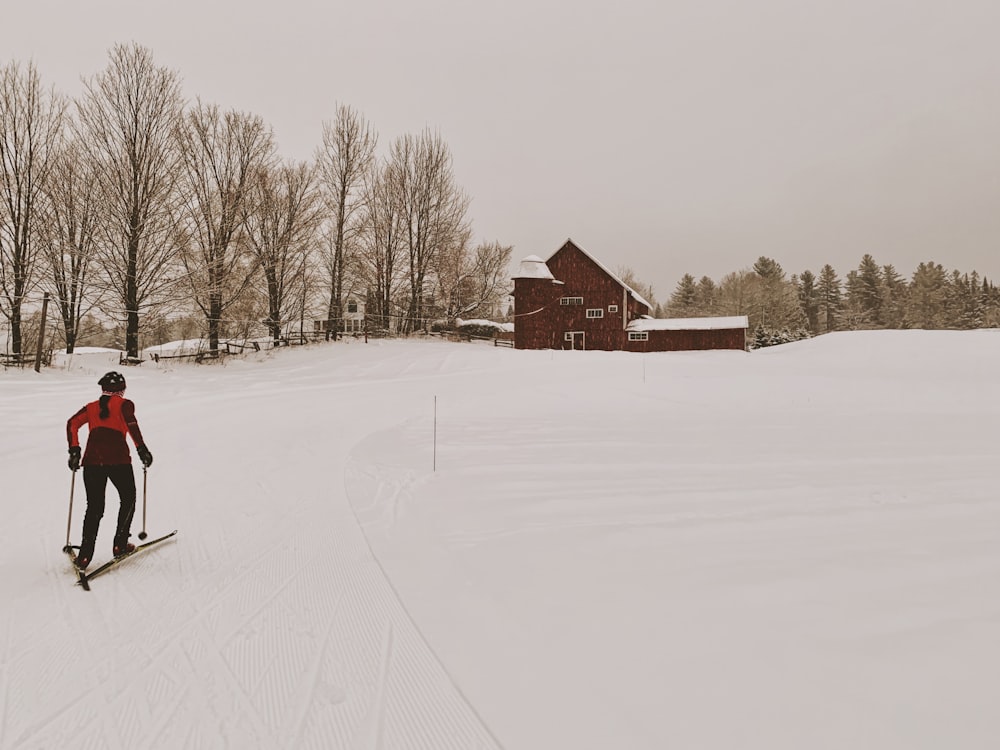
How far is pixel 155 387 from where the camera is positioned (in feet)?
56.7

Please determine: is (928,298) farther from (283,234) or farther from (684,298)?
(283,234)

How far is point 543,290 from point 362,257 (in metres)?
14.2

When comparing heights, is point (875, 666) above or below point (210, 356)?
below

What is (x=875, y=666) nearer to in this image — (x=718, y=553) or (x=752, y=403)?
(x=718, y=553)

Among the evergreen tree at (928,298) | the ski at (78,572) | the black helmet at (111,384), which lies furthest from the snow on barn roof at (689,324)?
the evergreen tree at (928,298)

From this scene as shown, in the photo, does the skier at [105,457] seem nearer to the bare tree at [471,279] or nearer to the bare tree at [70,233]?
the bare tree at [70,233]

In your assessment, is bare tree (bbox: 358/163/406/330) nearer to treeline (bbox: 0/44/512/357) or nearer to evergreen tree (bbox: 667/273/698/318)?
treeline (bbox: 0/44/512/357)

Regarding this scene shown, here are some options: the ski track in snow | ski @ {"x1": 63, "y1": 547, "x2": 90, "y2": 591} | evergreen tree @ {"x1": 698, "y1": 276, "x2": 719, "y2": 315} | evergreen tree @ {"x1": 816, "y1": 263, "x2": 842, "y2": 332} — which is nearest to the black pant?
ski @ {"x1": 63, "y1": 547, "x2": 90, "y2": 591}

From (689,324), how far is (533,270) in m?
12.3

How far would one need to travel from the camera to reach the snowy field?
8.75 feet

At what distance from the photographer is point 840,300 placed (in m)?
76.2

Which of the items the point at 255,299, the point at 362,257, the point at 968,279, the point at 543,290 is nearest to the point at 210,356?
the point at 255,299

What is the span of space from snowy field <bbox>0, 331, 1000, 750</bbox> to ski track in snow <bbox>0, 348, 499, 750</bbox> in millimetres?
19

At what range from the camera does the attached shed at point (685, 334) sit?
34.7m
